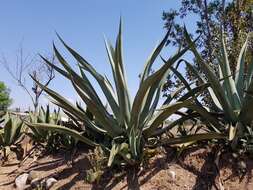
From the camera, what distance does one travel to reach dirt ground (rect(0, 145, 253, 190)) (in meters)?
3.13

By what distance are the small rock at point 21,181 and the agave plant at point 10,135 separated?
1186 millimetres

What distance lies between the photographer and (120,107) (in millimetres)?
3592

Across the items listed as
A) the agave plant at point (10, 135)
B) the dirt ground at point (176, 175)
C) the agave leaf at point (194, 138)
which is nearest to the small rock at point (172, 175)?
the dirt ground at point (176, 175)

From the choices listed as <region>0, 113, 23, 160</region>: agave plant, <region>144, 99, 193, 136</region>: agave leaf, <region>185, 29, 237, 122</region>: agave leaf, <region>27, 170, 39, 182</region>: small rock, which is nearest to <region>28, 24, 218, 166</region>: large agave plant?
<region>144, 99, 193, 136</region>: agave leaf

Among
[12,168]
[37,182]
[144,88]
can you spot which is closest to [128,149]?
[144,88]

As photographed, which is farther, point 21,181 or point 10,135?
point 10,135

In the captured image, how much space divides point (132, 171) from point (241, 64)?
1840 millimetres

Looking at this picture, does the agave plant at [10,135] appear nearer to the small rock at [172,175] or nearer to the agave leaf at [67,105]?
the agave leaf at [67,105]

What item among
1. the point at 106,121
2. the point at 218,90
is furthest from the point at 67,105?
the point at 218,90

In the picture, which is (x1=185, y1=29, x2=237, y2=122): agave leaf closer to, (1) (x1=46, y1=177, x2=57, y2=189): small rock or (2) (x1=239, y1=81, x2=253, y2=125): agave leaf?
→ (2) (x1=239, y1=81, x2=253, y2=125): agave leaf

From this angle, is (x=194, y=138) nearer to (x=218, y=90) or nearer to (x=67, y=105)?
(x=218, y=90)

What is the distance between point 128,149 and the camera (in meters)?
3.32

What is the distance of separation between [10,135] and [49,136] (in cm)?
100

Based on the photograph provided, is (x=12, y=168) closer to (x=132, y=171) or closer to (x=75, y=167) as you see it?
(x=75, y=167)
